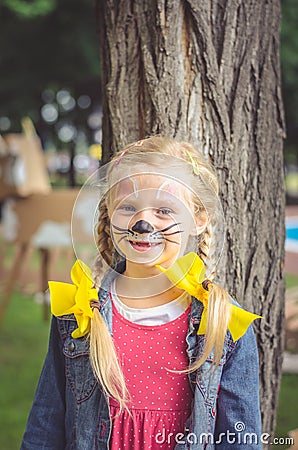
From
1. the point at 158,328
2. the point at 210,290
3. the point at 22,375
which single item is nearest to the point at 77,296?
the point at 158,328

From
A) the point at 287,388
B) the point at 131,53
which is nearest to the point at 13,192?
the point at 287,388

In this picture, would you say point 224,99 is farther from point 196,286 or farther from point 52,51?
point 52,51

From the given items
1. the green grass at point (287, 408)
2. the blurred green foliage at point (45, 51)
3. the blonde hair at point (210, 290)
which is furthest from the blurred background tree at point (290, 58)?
the blonde hair at point (210, 290)

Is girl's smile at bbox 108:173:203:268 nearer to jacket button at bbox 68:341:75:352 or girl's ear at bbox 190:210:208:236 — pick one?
girl's ear at bbox 190:210:208:236

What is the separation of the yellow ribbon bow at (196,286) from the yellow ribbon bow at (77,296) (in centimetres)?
20

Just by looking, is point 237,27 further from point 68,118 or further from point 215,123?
point 68,118

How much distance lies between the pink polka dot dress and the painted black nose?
0.82ft

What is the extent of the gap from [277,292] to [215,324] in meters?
0.75

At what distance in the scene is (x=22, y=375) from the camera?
4.75m

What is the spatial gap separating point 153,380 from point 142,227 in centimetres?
38

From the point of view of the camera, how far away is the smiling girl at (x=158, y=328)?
1498 millimetres

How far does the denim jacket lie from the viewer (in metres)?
1.52

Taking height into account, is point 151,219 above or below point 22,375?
above

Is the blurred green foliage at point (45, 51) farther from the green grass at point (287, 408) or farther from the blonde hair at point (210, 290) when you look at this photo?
the blonde hair at point (210, 290)
